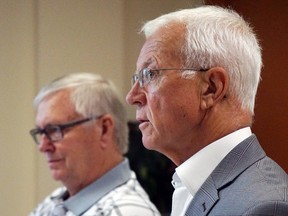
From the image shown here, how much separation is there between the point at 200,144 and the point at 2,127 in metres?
1.82

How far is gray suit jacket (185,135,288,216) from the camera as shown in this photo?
0.96 m

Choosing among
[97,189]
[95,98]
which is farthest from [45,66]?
[97,189]

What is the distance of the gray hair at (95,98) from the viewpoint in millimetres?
2039

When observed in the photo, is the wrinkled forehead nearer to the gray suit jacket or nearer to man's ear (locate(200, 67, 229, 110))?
man's ear (locate(200, 67, 229, 110))

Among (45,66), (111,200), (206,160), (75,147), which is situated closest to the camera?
(206,160)

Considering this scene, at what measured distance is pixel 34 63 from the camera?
2768 millimetres

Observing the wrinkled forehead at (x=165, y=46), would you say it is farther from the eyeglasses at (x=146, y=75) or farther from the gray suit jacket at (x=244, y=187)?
the gray suit jacket at (x=244, y=187)

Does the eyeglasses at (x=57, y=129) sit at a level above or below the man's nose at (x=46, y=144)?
above

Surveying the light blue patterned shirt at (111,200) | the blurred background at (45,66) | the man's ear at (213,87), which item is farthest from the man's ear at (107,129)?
the man's ear at (213,87)

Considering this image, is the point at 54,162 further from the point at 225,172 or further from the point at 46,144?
the point at 225,172

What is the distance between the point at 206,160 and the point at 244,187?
0.40 feet

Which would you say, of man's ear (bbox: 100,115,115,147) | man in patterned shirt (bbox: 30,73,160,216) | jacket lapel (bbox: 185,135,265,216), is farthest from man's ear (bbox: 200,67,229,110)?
man's ear (bbox: 100,115,115,147)

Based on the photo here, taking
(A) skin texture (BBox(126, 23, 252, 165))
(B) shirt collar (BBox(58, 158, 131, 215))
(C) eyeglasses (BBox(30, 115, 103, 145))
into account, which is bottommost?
(B) shirt collar (BBox(58, 158, 131, 215))

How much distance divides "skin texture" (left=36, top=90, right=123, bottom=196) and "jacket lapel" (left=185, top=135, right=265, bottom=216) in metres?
0.91
